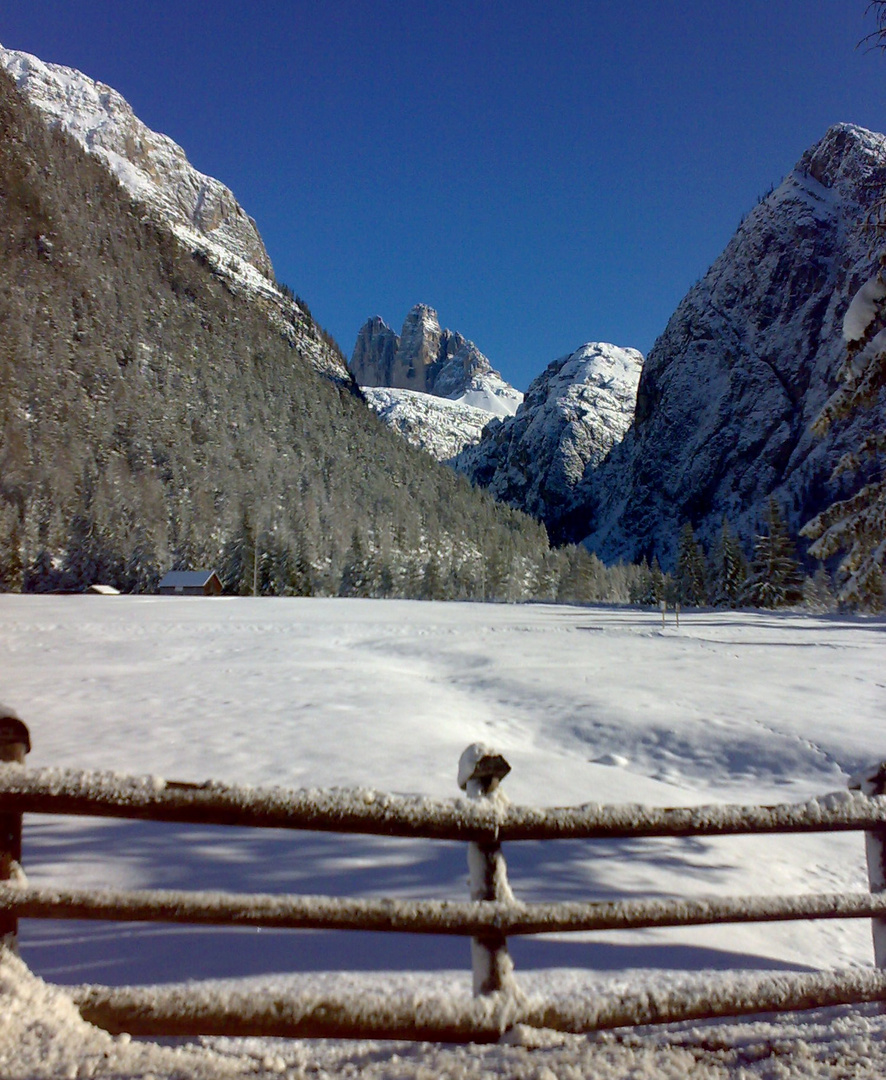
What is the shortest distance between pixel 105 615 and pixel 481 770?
2686 cm

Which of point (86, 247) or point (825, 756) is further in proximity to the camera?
point (86, 247)

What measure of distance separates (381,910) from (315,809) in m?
0.46

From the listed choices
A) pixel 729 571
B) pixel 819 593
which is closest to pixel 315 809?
pixel 729 571

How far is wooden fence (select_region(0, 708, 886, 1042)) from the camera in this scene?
2.14 metres

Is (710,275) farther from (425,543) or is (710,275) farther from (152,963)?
(152,963)

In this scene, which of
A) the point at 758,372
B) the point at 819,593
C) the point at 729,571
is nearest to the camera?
the point at 729,571

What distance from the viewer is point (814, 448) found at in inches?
4852

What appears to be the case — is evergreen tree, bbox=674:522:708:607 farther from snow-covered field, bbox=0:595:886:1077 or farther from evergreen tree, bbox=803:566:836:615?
snow-covered field, bbox=0:595:886:1077

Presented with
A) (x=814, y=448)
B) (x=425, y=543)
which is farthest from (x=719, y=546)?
(x=814, y=448)

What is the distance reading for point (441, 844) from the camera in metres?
4.61

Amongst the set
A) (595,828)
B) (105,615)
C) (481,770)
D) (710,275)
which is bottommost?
(105,615)

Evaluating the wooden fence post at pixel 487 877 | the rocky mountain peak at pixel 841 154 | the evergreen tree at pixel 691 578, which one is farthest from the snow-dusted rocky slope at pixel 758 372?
the wooden fence post at pixel 487 877

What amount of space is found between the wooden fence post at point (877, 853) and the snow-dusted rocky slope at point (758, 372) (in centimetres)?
13465

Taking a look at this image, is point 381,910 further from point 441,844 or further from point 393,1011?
point 441,844
